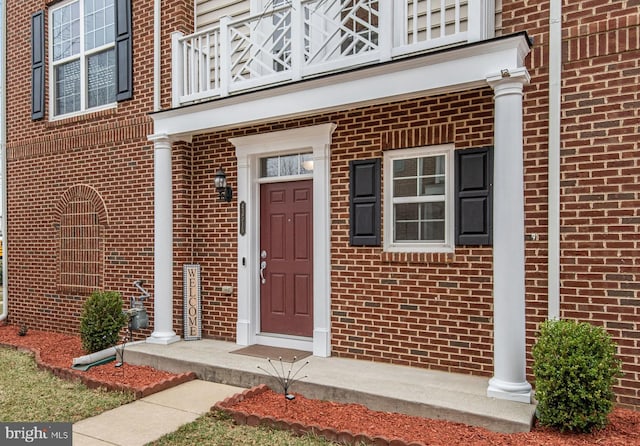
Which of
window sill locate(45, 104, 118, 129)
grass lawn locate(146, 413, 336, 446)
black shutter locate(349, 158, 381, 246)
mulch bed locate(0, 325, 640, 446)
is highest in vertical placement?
window sill locate(45, 104, 118, 129)

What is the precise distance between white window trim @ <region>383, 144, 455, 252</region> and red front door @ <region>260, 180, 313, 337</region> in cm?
105

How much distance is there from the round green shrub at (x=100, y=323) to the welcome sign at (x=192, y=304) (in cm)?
86

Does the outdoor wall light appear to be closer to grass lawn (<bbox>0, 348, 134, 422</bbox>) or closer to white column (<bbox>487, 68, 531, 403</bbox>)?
grass lawn (<bbox>0, 348, 134, 422</bbox>)

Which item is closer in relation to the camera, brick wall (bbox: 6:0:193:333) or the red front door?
the red front door

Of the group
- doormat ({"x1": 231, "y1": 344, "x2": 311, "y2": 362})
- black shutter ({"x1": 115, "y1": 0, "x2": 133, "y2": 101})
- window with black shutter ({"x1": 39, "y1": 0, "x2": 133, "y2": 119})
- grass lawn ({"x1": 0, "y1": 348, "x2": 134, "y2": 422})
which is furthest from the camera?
window with black shutter ({"x1": 39, "y1": 0, "x2": 133, "y2": 119})

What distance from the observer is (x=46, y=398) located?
4.80m

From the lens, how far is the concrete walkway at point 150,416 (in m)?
3.91

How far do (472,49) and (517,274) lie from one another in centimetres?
201

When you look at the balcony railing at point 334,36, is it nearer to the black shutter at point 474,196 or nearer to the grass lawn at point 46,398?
the black shutter at point 474,196

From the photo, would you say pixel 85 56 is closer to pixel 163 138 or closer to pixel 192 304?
pixel 163 138

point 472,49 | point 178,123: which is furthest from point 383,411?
point 178,123

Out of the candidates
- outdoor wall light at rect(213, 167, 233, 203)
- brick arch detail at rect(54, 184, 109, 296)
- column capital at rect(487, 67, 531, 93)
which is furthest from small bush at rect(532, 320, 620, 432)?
brick arch detail at rect(54, 184, 109, 296)

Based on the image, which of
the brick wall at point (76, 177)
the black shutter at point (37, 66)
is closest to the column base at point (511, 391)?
the brick wall at point (76, 177)

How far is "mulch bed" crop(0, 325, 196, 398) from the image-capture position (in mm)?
5012
